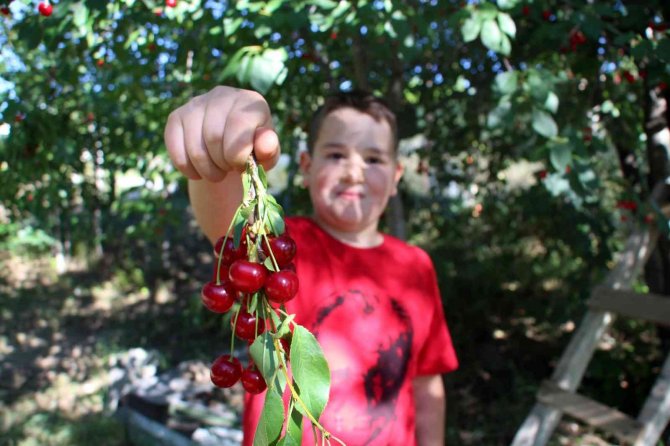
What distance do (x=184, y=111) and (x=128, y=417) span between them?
2.94 meters

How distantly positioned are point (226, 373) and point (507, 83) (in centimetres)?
129

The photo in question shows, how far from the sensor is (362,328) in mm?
1188

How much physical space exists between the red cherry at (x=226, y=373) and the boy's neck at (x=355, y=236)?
0.62 meters

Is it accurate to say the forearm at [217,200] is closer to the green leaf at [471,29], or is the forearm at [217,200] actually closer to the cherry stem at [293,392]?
the cherry stem at [293,392]

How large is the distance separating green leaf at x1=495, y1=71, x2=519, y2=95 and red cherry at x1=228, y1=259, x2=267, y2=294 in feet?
4.17

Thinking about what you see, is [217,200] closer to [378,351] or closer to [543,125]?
[378,351]

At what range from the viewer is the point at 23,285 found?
6195 mm

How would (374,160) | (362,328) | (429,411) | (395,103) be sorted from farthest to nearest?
(395,103) → (429,411) → (374,160) → (362,328)

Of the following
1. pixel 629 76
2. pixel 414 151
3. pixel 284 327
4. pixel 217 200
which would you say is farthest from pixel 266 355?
Answer: pixel 414 151

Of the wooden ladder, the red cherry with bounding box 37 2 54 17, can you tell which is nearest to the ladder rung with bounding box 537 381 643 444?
the wooden ladder

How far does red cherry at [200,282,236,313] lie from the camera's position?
66 centimetres

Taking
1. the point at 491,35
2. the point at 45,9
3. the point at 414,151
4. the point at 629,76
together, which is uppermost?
the point at 629,76

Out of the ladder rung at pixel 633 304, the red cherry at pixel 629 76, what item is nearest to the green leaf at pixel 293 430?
the ladder rung at pixel 633 304

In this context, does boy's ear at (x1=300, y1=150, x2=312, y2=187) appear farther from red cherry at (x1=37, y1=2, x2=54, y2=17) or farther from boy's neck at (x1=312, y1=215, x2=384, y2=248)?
red cherry at (x1=37, y1=2, x2=54, y2=17)
